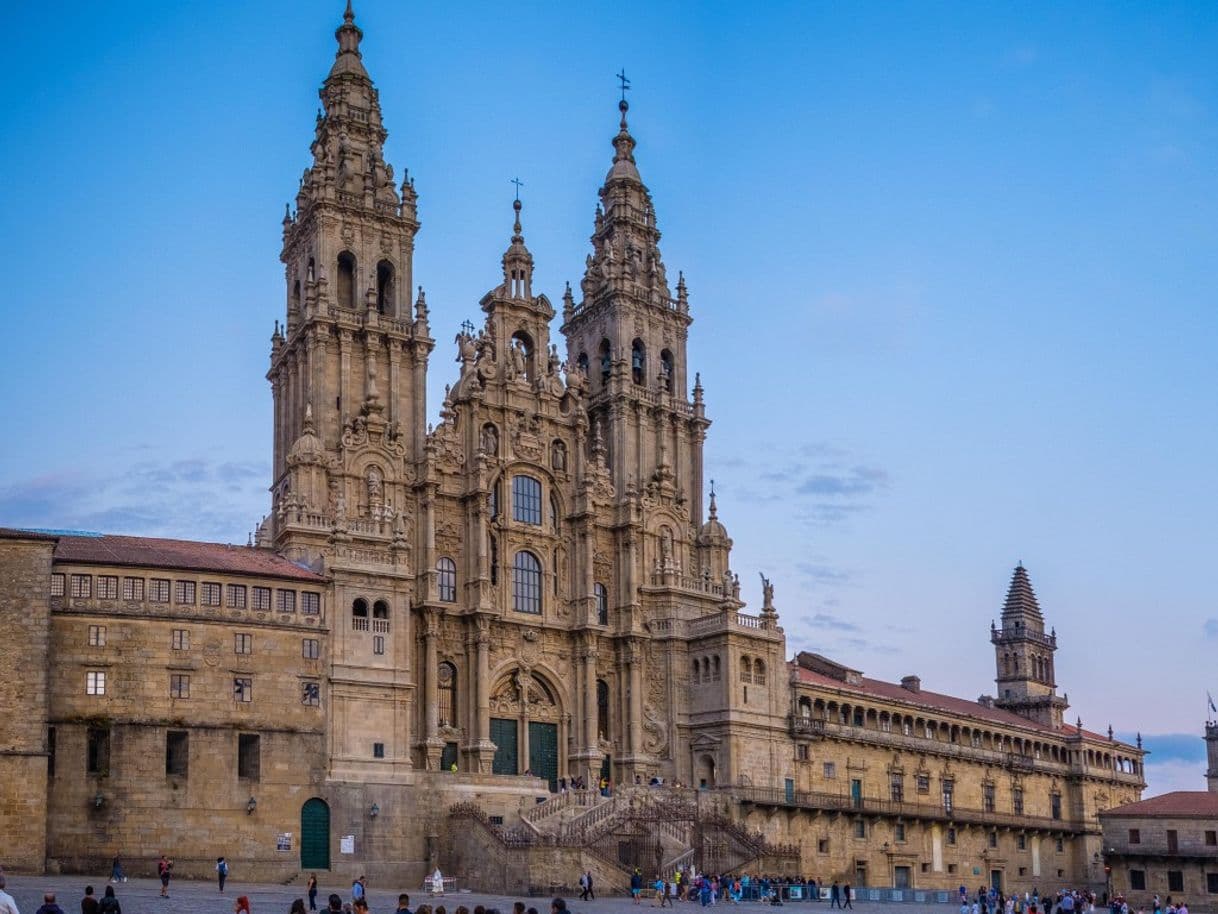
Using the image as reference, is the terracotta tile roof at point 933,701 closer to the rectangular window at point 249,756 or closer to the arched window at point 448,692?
the arched window at point 448,692

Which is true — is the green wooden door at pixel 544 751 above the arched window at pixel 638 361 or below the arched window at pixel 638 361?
below

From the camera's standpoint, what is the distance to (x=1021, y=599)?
4660 inches

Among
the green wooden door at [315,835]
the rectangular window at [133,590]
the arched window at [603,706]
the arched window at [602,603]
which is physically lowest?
the green wooden door at [315,835]

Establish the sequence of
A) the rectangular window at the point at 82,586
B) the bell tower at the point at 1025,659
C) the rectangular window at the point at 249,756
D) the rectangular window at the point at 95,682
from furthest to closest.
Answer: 1. the bell tower at the point at 1025,659
2. the rectangular window at the point at 249,756
3. the rectangular window at the point at 82,586
4. the rectangular window at the point at 95,682

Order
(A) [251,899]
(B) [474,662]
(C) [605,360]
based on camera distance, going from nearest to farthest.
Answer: (A) [251,899], (B) [474,662], (C) [605,360]

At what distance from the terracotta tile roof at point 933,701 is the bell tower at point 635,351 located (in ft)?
38.3

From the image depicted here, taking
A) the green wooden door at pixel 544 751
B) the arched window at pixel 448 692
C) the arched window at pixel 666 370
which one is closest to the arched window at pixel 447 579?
the arched window at pixel 448 692

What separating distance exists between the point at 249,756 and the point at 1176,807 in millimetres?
59050

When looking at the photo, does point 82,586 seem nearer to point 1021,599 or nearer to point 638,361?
point 638,361

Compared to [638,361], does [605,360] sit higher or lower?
higher

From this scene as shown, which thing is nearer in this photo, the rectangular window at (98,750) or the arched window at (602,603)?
the rectangular window at (98,750)

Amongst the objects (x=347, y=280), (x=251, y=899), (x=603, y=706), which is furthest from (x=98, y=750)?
(x=603, y=706)

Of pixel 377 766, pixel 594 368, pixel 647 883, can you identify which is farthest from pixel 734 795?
pixel 594 368

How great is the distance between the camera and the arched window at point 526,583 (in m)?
79.0
